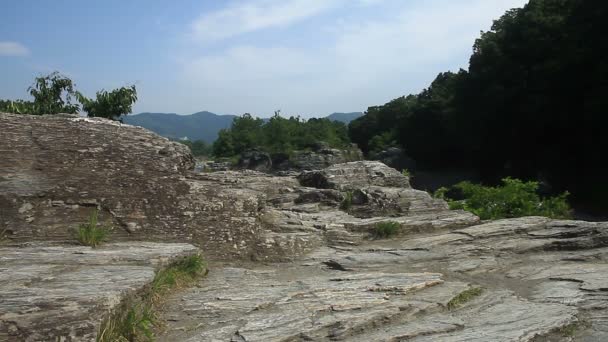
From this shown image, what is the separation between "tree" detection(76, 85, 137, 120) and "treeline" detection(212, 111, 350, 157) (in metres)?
31.0

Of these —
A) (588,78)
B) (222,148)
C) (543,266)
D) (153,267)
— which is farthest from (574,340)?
(222,148)

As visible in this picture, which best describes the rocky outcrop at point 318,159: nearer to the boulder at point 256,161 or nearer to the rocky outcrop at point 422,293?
the boulder at point 256,161

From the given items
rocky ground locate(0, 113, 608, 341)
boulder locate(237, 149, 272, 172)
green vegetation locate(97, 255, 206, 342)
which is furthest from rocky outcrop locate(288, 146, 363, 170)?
green vegetation locate(97, 255, 206, 342)

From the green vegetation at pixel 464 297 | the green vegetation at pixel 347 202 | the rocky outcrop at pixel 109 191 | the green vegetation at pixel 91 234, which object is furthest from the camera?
the green vegetation at pixel 347 202

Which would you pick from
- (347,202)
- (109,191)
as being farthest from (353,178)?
(109,191)

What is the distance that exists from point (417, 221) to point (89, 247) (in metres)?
4.11

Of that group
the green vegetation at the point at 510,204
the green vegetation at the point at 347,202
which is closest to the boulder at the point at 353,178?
the green vegetation at the point at 347,202

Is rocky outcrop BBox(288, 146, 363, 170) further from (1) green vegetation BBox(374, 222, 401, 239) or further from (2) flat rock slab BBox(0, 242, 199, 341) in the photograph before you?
(2) flat rock slab BBox(0, 242, 199, 341)

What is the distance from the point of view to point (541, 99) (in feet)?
95.2

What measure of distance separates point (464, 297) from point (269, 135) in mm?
47481

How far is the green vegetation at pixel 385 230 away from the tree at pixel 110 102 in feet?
33.9

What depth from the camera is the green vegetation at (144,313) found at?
11.4ft

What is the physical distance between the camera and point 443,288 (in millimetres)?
5121

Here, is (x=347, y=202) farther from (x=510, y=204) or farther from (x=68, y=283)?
(x=68, y=283)
